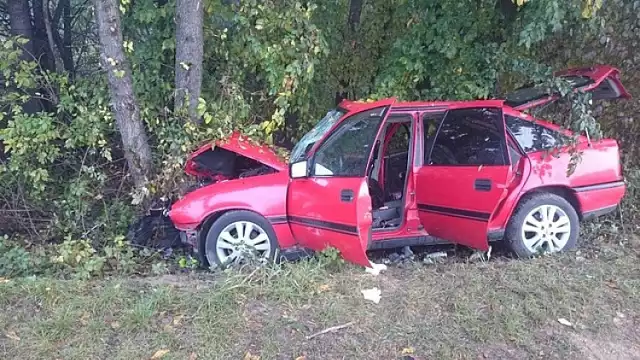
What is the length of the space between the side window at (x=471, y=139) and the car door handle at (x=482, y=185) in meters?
0.18

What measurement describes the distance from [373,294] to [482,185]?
4.76 ft

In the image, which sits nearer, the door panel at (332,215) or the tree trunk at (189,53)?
the door panel at (332,215)

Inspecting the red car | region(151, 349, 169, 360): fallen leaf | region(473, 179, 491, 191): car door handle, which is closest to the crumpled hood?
the red car

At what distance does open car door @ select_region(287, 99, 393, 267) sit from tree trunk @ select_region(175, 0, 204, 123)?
63.7 inches

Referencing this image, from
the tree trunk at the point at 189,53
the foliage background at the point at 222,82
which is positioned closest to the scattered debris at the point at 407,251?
the foliage background at the point at 222,82

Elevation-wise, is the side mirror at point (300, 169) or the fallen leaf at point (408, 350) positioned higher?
the side mirror at point (300, 169)

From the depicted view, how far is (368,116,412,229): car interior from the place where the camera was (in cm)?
576

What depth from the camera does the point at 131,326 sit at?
403 centimetres

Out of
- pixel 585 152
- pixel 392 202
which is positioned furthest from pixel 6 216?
pixel 585 152

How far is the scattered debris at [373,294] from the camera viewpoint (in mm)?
4429

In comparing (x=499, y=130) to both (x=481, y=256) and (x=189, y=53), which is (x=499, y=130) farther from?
(x=189, y=53)

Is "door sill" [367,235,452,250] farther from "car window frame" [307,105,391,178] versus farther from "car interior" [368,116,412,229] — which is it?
"car window frame" [307,105,391,178]

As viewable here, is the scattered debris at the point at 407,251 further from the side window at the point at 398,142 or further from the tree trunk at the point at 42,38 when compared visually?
the tree trunk at the point at 42,38

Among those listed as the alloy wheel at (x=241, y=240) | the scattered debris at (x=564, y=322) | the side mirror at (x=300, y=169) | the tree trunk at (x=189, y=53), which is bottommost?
the scattered debris at (x=564, y=322)
